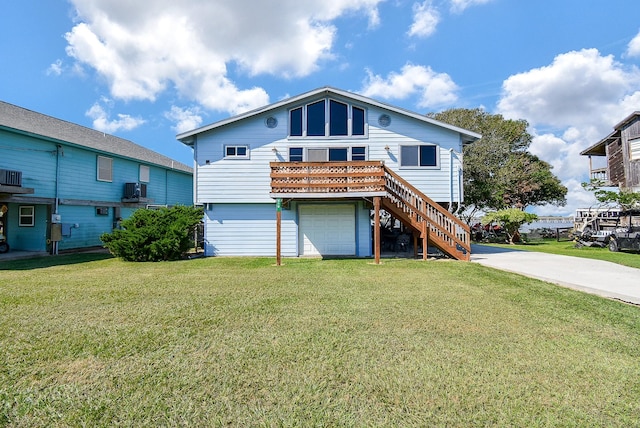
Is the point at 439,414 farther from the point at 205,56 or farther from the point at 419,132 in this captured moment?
the point at 205,56

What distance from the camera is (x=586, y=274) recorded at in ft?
25.3

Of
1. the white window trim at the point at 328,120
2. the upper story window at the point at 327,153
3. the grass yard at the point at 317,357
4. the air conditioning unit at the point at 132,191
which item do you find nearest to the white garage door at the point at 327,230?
the upper story window at the point at 327,153

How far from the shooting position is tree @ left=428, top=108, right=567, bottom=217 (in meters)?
21.3

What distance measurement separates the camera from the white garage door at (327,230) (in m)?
12.6

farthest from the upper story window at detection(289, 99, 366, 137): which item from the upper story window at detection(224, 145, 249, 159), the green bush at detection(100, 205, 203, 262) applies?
the green bush at detection(100, 205, 203, 262)

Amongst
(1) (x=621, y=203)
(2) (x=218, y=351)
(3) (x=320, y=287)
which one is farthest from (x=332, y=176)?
(1) (x=621, y=203)

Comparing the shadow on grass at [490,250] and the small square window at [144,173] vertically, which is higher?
the small square window at [144,173]

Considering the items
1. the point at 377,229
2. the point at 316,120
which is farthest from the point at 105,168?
the point at 377,229

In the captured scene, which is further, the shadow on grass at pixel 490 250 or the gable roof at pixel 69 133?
the shadow on grass at pixel 490 250

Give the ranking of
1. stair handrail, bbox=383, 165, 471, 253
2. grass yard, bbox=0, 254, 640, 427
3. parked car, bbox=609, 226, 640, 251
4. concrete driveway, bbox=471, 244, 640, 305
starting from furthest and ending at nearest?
parked car, bbox=609, 226, 640, 251 < stair handrail, bbox=383, 165, 471, 253 < concrete driveway, bbox=471, 244, 640, 305 < grass yard, bbox=0, 254, 640, 427

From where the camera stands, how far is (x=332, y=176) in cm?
1066

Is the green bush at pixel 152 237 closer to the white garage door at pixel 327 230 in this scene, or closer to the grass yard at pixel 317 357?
the white garage door at pixel 327 230

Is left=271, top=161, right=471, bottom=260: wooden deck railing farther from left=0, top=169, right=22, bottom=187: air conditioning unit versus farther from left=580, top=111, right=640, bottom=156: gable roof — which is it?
left=580, top=111, right=640, bottom=156: gable roof

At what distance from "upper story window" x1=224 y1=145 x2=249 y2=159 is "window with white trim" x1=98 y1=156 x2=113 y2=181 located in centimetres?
769
